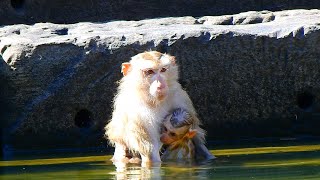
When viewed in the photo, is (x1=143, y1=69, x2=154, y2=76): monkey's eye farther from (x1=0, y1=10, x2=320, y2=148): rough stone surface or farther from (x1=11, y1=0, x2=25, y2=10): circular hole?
(x1=11, y1=0, x2=25, y2=10): circular hole

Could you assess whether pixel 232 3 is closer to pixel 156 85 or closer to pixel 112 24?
pixel 112 24

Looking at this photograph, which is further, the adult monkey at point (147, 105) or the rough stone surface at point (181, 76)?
the rough stone surface at point (181, 76)

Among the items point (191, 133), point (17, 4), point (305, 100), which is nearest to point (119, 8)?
point (17, 4)

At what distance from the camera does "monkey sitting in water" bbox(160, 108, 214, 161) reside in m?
7.77

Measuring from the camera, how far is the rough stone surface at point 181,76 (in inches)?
348

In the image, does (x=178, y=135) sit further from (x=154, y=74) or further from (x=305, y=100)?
(x=305, y=100)

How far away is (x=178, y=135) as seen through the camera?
778 centimetres

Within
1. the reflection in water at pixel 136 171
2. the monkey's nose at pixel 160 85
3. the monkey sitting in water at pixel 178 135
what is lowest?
the reflection in water at pixel 136 171

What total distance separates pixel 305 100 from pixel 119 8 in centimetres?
219

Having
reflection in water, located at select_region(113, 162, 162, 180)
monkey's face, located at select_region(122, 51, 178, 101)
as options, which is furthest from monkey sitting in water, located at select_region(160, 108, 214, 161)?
reflection in water, located at select_region(113, 162, 162, 180)

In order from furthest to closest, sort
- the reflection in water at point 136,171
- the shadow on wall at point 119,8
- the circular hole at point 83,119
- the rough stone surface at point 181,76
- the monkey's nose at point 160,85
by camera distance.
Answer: the shadow on wall at point 119,8, the circular hole at point 83,119, the rough stone surface at point 181,76, the monkey's nose at point 160,85, the reflection in water at point 136,171

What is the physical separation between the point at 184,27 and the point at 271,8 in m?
1.81

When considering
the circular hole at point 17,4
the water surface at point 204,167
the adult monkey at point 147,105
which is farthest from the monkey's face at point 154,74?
the circular hole at point 17,4

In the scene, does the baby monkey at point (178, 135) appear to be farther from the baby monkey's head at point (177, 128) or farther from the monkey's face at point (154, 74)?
the monkey's face at point (154, 74)
